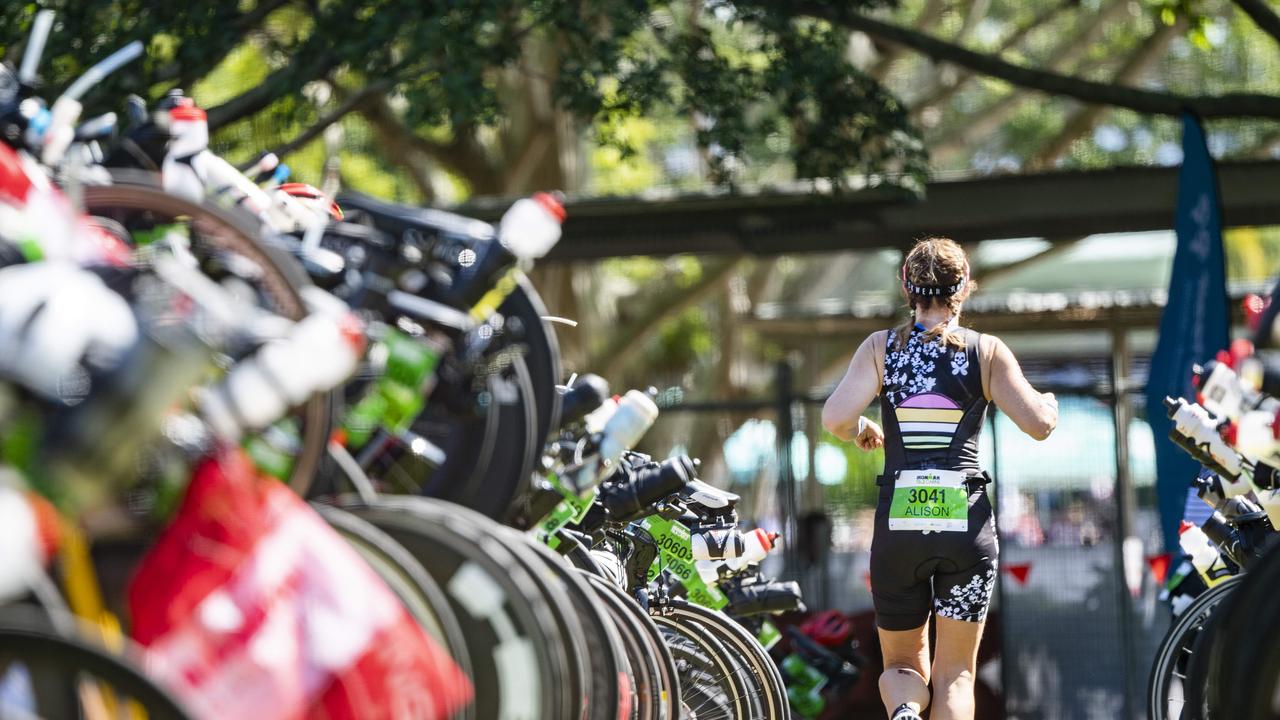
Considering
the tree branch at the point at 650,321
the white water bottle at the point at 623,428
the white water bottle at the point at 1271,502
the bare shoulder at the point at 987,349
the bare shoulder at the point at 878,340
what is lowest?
the white water bottle at the point at 1271,502

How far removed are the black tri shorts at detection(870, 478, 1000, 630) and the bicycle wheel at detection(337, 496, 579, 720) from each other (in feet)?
6.53

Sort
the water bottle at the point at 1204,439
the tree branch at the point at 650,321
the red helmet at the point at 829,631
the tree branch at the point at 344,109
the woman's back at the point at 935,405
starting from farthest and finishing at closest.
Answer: the tree branch at the point at 650,321 < the tree branch at the point at 344,109 < the red helmet at the point at 829,631 < the water bottle at the point at 1204,439 < the woman's back at the point at 935,405

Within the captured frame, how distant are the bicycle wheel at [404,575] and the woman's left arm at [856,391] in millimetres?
2235

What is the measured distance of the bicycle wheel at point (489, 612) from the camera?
3422 millimetres

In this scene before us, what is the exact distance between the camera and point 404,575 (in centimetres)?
332

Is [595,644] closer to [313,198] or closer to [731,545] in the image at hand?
[313,198]

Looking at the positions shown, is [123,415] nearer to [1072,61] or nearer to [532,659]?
[532,659]

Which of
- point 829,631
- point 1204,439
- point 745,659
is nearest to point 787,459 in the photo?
point 829,631

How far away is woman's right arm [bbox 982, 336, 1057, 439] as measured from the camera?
17.2ft

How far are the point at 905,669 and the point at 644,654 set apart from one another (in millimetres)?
1065

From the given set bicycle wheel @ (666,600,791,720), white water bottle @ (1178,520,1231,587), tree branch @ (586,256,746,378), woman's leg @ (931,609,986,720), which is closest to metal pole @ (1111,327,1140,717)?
white water bottle @ (1178,520,1231,587)

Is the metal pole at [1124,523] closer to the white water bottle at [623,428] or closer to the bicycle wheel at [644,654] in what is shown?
the bicycle wheel at [644,654]

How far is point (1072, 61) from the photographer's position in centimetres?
2067

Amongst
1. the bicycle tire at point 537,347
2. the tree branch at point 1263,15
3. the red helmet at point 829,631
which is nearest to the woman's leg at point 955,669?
the bicycle tire at point 537,347
